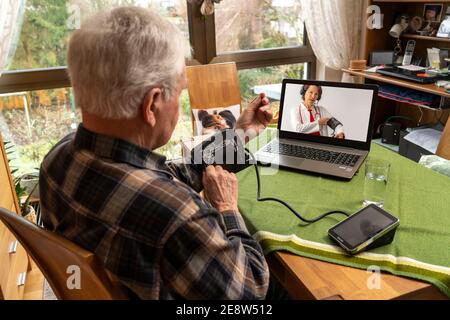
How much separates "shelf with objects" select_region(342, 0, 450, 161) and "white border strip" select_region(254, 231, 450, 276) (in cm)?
165

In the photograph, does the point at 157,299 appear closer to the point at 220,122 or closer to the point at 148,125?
the point at 148,125

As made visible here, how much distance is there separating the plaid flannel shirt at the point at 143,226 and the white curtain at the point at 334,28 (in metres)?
2.31

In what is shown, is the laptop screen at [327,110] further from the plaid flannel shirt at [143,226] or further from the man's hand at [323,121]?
the plaid flannel shirt at [143,226]

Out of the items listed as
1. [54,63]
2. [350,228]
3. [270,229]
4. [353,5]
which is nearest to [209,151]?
[270,229]

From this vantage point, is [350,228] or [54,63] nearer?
[350,228]

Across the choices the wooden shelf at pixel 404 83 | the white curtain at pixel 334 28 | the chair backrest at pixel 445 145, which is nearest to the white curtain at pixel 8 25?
the white curtain at pixel 334 28

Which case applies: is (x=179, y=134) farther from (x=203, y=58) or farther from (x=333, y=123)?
(x=333, y=123)

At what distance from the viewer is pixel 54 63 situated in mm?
2410

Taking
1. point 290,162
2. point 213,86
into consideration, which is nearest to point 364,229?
point 290,162

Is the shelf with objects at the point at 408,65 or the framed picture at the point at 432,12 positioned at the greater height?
the framed picture at the point at 432,12

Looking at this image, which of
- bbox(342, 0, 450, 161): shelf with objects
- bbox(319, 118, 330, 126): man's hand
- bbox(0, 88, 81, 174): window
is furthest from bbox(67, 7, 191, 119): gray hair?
bbox(342, 0, 450, 161): shelf with objects

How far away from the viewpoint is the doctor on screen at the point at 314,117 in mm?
1423

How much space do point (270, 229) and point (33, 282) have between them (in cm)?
143

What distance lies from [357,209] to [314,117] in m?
0.52
